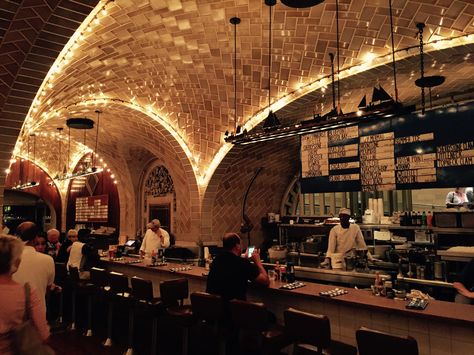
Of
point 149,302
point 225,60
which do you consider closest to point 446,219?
point 225,60

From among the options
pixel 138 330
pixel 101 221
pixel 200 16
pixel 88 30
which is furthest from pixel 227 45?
pixel 101 221

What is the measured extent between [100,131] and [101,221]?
4.92 m

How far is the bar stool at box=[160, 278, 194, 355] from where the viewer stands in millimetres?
3924

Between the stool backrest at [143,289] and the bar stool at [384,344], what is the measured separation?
8.24 ft

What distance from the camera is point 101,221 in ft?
47.5

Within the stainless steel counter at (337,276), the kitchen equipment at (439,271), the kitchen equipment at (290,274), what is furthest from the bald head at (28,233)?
the kitchen equipment at (439,271)

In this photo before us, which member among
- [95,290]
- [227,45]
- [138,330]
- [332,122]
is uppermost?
[227,45]

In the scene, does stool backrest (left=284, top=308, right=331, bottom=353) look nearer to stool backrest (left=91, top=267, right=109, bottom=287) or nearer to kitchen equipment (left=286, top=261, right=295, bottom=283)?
kitchen equipment (left=286, top=261, right=295, bottom=283)

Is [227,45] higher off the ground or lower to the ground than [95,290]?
higher

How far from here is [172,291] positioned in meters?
4.14

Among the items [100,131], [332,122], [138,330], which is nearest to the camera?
[332,122]

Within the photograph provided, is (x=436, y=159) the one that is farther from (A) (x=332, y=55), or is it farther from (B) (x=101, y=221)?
(B) (x=101, y=221)

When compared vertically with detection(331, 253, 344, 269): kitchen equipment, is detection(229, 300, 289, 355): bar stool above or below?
below

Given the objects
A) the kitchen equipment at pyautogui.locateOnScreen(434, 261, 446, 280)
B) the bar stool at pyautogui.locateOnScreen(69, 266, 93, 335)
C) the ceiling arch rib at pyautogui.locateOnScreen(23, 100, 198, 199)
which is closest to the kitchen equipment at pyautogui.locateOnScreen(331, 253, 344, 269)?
the kitchen equipment at pyautogui.locateOnScreen(434, 261, 446, 280)
